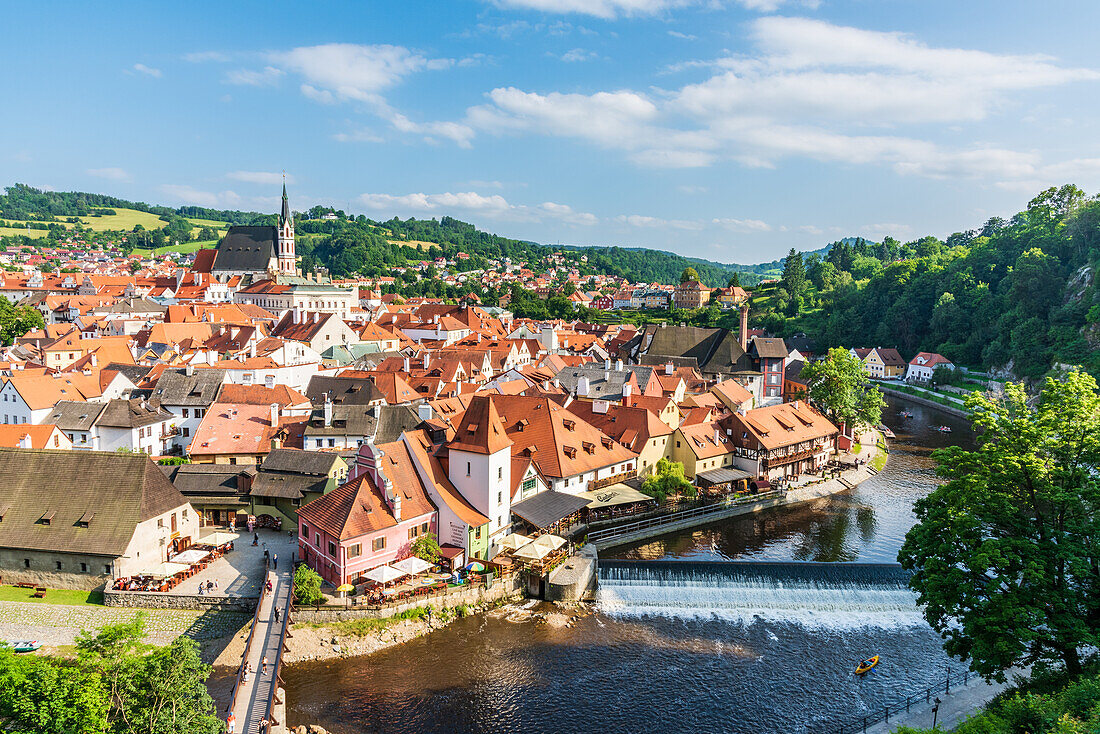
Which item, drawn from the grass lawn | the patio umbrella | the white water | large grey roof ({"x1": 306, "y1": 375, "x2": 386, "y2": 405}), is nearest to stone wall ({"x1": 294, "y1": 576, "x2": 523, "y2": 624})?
the patio umbrella

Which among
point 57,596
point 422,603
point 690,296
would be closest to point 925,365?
point 690,296

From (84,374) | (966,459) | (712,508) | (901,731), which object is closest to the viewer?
(901,731)

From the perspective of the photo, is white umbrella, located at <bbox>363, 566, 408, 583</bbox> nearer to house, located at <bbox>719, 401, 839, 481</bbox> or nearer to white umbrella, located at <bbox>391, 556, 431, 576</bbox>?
white umbrella, located at <bbox>391, 556, 431, 576</bbox>

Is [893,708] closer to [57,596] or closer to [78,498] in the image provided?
[57,596]

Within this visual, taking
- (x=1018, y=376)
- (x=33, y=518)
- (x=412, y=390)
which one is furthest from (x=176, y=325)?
(x=1018, y=376)

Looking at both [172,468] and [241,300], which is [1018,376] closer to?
[172,468]
